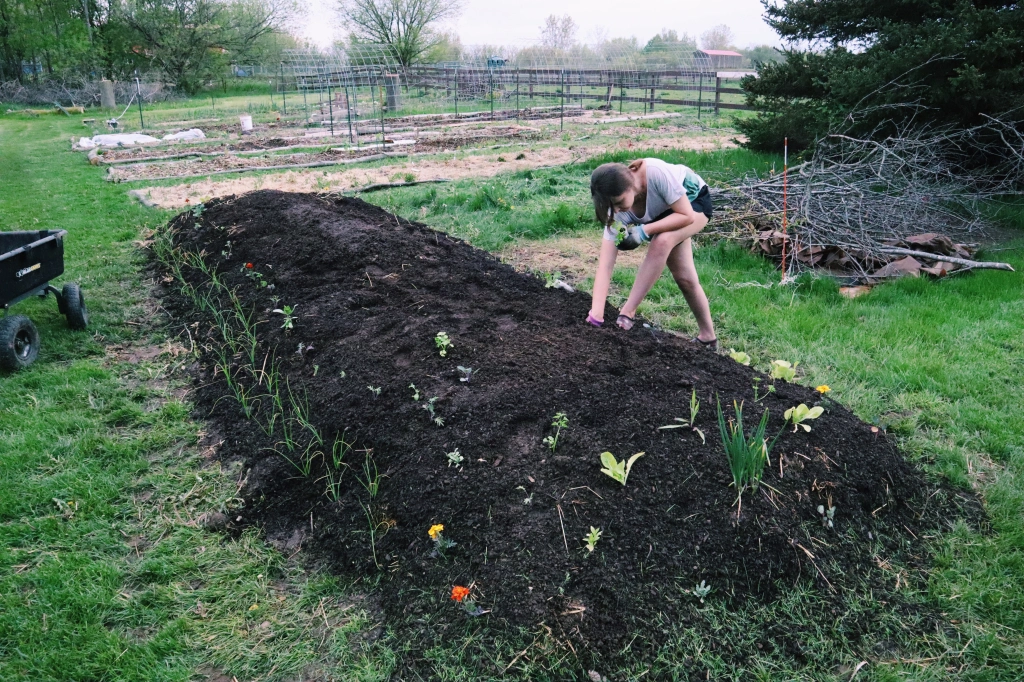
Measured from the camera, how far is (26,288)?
3967mm

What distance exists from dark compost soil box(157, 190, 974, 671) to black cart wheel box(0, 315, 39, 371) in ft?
3.53

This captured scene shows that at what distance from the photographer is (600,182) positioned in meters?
3.34

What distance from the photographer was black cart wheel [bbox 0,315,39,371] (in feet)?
12.3

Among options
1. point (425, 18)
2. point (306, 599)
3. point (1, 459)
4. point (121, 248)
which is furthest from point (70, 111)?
point (306, 599)

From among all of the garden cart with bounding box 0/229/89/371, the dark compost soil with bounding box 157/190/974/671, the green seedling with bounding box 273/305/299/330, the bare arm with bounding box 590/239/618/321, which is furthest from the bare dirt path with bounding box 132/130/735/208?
the bare arm with bounding box 590/239/618/321

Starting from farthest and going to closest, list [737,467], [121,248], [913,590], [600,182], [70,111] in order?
1. [70,111]
2. [121,248]
3. [600,182]
4. [737,467]
5. [913,590]

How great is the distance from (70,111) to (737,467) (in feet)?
96.3

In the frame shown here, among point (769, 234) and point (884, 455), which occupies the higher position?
point (769, 234)

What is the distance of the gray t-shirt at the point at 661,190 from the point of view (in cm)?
348

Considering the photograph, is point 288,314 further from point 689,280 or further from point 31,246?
point 689,280

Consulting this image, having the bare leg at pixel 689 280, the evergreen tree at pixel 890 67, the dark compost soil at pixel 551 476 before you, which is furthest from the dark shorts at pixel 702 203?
the evergreen tree at pixel 890 67

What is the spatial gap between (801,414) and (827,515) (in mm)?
436

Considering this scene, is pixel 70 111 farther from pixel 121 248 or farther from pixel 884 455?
pixel 884 455

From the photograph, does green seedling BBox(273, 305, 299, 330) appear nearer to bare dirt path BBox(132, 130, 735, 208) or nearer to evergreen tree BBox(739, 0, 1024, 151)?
bare dirt path BBox(132, 130, 735, 208)
